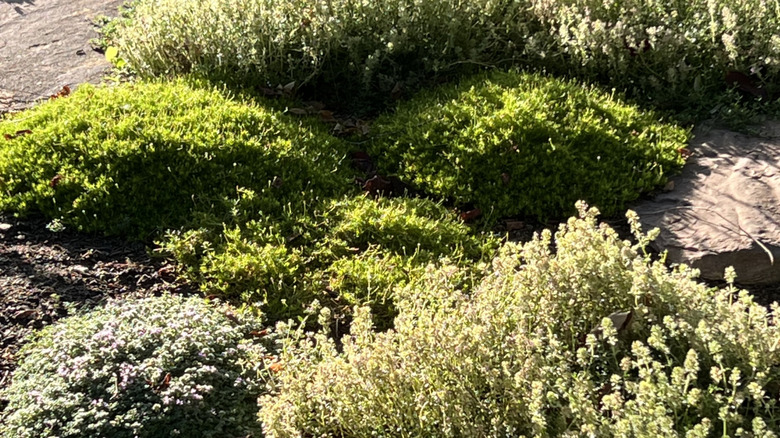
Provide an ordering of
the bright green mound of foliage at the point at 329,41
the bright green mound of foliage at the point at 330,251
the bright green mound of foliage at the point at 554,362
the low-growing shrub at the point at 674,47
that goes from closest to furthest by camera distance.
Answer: the bright green mound of foliage at the point at 554,362, the bright green mound of foliage at the point at 330,251, the low-growing shrub at the point at 674,47, the bright green mound of foliage at the point at 329,41

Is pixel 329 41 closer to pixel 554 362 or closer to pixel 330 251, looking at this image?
pixel 330 251

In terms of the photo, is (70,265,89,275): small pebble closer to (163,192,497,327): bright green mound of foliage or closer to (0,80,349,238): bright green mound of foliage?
(0,80,349,238): bright green mound of foliage

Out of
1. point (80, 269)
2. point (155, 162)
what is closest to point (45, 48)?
point (155, 162)

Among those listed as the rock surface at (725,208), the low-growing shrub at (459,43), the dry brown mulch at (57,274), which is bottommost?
the dry brown mulch at (57,274)

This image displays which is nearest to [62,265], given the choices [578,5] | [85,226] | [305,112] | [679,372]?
[85,226]

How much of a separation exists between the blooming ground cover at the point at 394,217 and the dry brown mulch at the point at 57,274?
0.11m

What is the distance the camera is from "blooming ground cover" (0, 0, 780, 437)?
2.63 m

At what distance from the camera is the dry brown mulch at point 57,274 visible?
3.73m

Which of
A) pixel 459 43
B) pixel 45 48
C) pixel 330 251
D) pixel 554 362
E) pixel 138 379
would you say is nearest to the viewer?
pixel 554 362

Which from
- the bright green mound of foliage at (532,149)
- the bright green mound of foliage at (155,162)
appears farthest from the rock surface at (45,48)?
the bright green mound of foliage at (532,149)

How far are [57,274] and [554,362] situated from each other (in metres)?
2.76

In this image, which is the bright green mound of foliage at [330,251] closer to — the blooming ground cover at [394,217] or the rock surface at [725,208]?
the blooming ground cover at [394,217]

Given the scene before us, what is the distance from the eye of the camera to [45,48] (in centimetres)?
731

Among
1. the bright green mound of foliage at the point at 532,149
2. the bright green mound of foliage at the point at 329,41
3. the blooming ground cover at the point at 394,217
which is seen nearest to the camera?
the blooming ground cover at the point at 394,217
